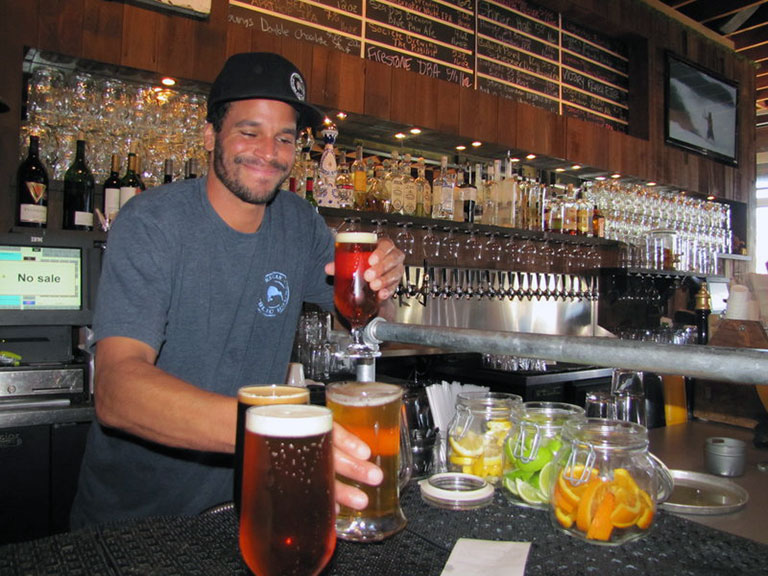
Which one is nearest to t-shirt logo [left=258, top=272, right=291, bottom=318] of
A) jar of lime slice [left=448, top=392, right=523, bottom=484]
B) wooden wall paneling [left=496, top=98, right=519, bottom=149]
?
jar of lime slice [left=448, top=392, right=523, bottom=484]

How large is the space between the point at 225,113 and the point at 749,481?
Result: 175 cm

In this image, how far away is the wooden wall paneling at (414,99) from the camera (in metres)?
3.65

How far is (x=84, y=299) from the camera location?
2.58 metres

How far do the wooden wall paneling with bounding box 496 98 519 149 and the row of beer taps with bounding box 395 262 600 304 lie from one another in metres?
0.88

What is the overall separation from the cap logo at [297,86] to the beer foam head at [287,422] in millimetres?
1107

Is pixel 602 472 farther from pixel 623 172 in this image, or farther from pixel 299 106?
pixel 623 172

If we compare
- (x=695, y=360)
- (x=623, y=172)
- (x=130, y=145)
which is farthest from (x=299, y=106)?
(x=623, y=172)

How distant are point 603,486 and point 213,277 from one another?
112cm

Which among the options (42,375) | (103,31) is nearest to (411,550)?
(42,375)

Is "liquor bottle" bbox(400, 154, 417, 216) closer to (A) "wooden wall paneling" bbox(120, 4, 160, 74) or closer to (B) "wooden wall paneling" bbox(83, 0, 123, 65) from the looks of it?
(A) "wooden wall paneling" bbox(120, 4, 160, 74)

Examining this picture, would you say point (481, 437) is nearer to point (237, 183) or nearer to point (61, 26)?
point (237, 183)

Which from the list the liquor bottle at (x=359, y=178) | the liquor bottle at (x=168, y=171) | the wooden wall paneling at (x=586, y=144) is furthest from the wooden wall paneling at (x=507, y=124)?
the liquor bottle at (x=168, y=171)

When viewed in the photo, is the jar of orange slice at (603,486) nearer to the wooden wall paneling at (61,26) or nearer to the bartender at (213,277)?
the bartender at (213,277)

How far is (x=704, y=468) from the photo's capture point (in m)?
1.78
